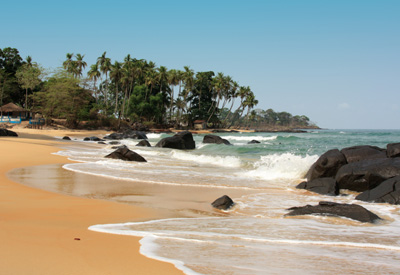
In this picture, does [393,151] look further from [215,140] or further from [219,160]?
[215,140]

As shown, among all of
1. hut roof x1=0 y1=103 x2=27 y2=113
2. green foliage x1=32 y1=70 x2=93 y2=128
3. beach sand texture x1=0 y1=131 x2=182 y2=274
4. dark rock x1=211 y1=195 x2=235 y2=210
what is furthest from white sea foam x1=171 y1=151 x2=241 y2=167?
hut roof x1=0 y1=103 x2=27 y2=113

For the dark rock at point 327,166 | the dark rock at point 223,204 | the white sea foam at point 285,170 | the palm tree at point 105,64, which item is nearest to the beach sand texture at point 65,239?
the dark rock at point 223,204

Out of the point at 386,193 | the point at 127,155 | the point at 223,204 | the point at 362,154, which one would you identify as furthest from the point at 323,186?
the point at 127,155

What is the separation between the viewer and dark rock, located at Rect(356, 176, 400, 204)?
26.8 ft

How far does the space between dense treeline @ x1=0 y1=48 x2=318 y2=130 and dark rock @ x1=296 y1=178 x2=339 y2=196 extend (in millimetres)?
50226

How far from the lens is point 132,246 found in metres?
4.18

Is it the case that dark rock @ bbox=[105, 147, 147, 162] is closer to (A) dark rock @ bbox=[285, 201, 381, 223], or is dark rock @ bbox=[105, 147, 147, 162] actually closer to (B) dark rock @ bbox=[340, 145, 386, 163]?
(B) dark rock @ bbox=[340, 145, 386, 163]

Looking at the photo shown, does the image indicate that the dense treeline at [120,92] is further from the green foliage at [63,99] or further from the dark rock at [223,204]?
the dark rock at [223,204]

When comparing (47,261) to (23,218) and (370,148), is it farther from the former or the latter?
(370,148)

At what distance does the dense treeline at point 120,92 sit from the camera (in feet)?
185

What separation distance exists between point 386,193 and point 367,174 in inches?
57.2

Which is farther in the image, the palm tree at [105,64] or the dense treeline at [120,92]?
the palm tree at [105,64]

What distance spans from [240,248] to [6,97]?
68808mm

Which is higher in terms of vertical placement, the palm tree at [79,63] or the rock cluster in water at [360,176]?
the palm tree at [79,63]
